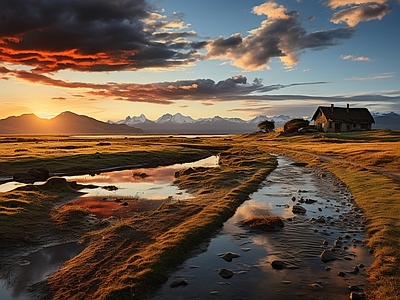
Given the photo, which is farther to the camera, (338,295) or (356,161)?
(356,161)

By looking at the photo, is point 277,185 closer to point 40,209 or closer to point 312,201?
point 312,201

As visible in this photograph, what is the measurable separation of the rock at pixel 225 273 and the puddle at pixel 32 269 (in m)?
8.23

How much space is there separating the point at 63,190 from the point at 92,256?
22088mm

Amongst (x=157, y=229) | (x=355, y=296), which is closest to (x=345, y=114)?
(x=157, y=229)

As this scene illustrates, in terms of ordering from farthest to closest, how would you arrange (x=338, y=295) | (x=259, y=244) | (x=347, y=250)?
(x=259, y=244), (x=347, y=250), (x=338, y=295)

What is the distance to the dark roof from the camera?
4739 inches

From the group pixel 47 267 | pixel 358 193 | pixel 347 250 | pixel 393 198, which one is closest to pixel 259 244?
pixel 347 250

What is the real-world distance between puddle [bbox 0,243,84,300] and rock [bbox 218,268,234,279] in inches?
324

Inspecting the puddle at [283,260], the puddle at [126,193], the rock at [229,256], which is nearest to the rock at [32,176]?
the puddle at [126,193]

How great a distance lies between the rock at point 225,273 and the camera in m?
15.0

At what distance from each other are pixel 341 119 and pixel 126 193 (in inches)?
4070

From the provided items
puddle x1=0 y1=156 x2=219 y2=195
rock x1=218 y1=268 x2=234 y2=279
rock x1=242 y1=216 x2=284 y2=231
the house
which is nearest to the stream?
rock x1=218 y1=268 x2=234 y2=279

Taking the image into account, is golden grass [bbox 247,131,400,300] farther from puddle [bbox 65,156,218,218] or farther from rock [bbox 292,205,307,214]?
puddle [bbox 65,156,218,218]

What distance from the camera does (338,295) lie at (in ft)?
42.3
